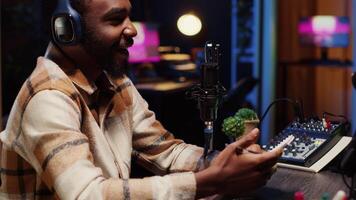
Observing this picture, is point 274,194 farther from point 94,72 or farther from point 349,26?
point 349,26

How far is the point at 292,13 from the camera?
6.05 metres

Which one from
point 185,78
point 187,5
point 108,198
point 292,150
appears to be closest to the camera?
point 108,198

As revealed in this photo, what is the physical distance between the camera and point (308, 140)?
161cm

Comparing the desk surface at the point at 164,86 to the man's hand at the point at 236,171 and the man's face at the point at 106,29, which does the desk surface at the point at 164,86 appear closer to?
the man's face at the point at 106,29

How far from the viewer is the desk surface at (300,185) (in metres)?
1.35

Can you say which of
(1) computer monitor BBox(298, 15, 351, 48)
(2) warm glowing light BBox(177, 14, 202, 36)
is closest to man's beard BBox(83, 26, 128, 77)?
(2) warm glowing light BBox(177, 14, 202, 36)

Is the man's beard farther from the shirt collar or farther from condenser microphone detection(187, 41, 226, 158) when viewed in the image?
condenser microphone detection(187, 41, 226, 158)

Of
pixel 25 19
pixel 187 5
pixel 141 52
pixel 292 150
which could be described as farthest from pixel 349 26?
pixel 292 150

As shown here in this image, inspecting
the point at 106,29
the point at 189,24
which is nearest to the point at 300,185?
the point at 106,29

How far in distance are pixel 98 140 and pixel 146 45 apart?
4115 mm

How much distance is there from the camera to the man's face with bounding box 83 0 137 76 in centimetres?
141

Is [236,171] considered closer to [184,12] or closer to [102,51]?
[102,51]

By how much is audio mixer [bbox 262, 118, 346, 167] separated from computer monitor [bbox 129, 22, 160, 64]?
3.76m

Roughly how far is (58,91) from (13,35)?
3090mm
